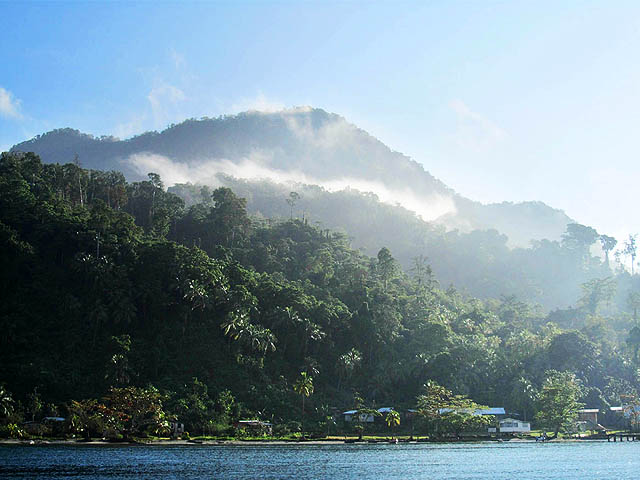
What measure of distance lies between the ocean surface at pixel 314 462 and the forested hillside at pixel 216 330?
1523 cm

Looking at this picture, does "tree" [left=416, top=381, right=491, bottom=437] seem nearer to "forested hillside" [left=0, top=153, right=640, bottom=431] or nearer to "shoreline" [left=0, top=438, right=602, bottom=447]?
"shoreline" [left=0, top=438, right=602, bottom=447]

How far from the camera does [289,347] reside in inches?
4542

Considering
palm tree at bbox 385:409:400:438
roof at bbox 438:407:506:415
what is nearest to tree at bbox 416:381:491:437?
roof at bbox 438:407:506:415

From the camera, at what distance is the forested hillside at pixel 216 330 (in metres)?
95.4

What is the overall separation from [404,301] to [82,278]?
65408mm

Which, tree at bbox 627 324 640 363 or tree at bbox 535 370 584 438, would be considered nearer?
tree at bbox 535 370 584 438

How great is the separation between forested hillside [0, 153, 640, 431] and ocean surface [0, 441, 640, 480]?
50.0 feet

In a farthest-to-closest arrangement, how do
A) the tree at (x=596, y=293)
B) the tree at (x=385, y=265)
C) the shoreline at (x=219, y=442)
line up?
the tree at (x=596, y=293) < the tree at (x=385, y=265) < the shoreline at (x=219, y=442)

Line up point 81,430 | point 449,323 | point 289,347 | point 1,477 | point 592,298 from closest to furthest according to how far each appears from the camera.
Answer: point 1,477 → point 81,430 → point 289,347 → point 449,323 → point 592,298

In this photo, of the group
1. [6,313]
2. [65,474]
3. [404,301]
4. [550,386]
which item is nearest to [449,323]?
[404,301]

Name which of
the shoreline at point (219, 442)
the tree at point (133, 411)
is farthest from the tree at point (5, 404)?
the tree at point (133, 411)

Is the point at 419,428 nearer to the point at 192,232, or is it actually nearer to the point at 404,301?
the point at 404,301

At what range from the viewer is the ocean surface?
54406mm

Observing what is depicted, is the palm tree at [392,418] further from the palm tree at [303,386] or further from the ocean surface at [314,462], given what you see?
the ocean surface at [314,462]
